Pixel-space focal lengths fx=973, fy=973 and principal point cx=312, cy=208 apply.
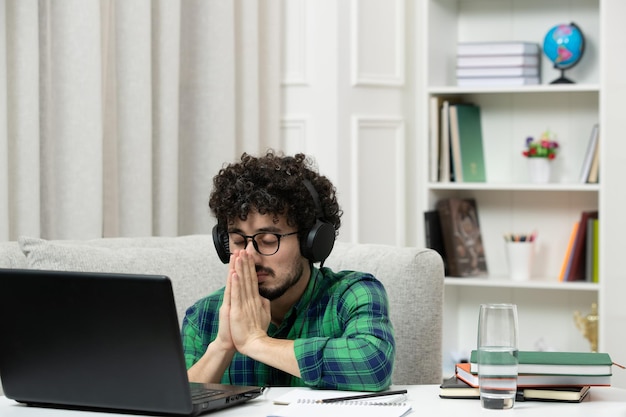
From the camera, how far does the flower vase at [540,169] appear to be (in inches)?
139

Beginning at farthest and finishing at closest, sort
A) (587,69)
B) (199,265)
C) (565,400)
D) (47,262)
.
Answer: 1. (587,69)
2. (199,265)
3. (47,262)
4. (565,400)

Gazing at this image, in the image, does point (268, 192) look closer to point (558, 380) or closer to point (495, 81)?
point (558, 380)

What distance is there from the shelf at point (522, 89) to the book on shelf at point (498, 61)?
0.30ft

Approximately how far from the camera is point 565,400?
1.47 meters

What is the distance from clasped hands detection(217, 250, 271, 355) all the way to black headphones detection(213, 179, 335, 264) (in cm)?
12

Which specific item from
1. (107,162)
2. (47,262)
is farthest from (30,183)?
(47,262)

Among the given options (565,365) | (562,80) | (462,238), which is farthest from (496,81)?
(565,365)

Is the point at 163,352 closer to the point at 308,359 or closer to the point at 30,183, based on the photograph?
the point at 308,359

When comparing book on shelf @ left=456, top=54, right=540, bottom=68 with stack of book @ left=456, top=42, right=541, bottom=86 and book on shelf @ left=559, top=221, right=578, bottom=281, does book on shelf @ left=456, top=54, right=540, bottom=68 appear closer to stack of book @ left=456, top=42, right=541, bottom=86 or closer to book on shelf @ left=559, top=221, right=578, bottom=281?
stack of book @ left=456, top=42, right=541, bottom=86

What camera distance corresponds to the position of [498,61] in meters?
3.54

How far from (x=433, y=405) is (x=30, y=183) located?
141 cm

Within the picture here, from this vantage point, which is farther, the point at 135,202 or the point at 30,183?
the point at 135,202

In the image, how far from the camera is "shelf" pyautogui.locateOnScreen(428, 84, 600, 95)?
3.39 metres

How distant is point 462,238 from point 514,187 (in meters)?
0.30
